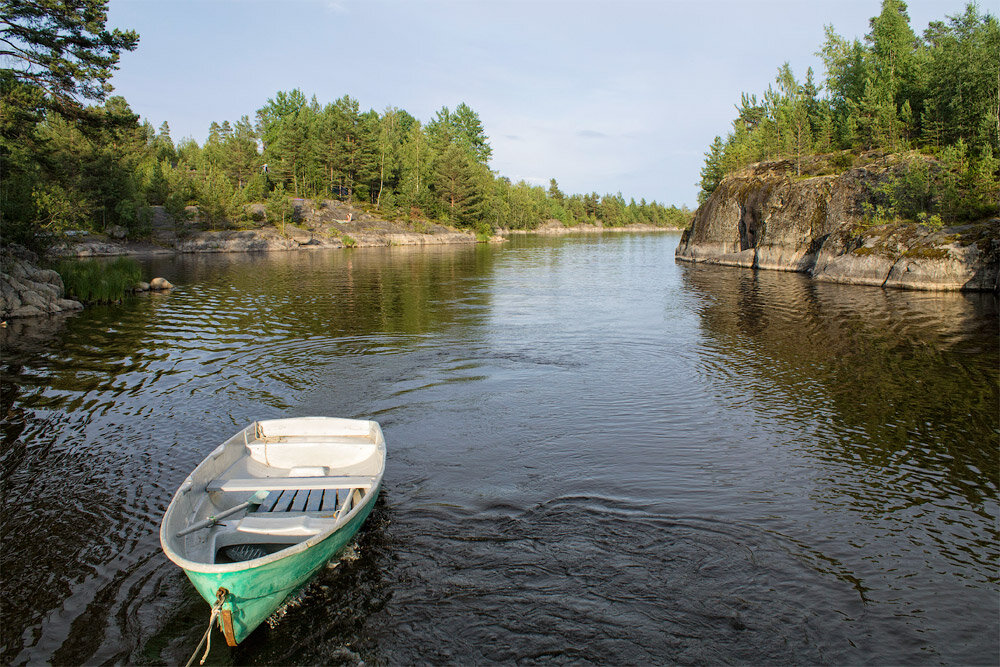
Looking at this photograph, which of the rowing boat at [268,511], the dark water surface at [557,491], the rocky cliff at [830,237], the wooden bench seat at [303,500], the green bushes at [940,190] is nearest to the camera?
the rowing boat at [268,511]

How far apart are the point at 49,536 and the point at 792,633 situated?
967 cm

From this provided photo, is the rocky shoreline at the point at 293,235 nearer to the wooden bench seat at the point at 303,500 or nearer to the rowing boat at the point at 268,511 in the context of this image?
the rowing boat at the point at 268,511

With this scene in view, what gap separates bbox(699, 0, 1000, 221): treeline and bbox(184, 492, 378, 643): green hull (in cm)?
3896

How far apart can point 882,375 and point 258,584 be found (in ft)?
53.5

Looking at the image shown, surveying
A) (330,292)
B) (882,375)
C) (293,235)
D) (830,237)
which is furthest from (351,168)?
(882,375)

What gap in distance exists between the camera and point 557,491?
30.3ft

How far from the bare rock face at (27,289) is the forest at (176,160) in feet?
4.21

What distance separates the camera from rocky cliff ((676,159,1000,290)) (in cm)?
3095

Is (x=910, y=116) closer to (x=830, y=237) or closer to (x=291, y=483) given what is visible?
(x=830, y=237)

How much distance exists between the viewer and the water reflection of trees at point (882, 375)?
10492mm

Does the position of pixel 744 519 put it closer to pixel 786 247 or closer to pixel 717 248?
pixel 786 247

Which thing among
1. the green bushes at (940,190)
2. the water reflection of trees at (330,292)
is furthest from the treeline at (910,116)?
the water reflection of trees at (330,292)

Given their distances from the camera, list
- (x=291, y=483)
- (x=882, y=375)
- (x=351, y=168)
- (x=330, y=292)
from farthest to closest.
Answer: (x=351, y=168)
(x=330, y=292)
(x=882, y=375)
(x=291, y=483)

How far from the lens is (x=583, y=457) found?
10617mm
